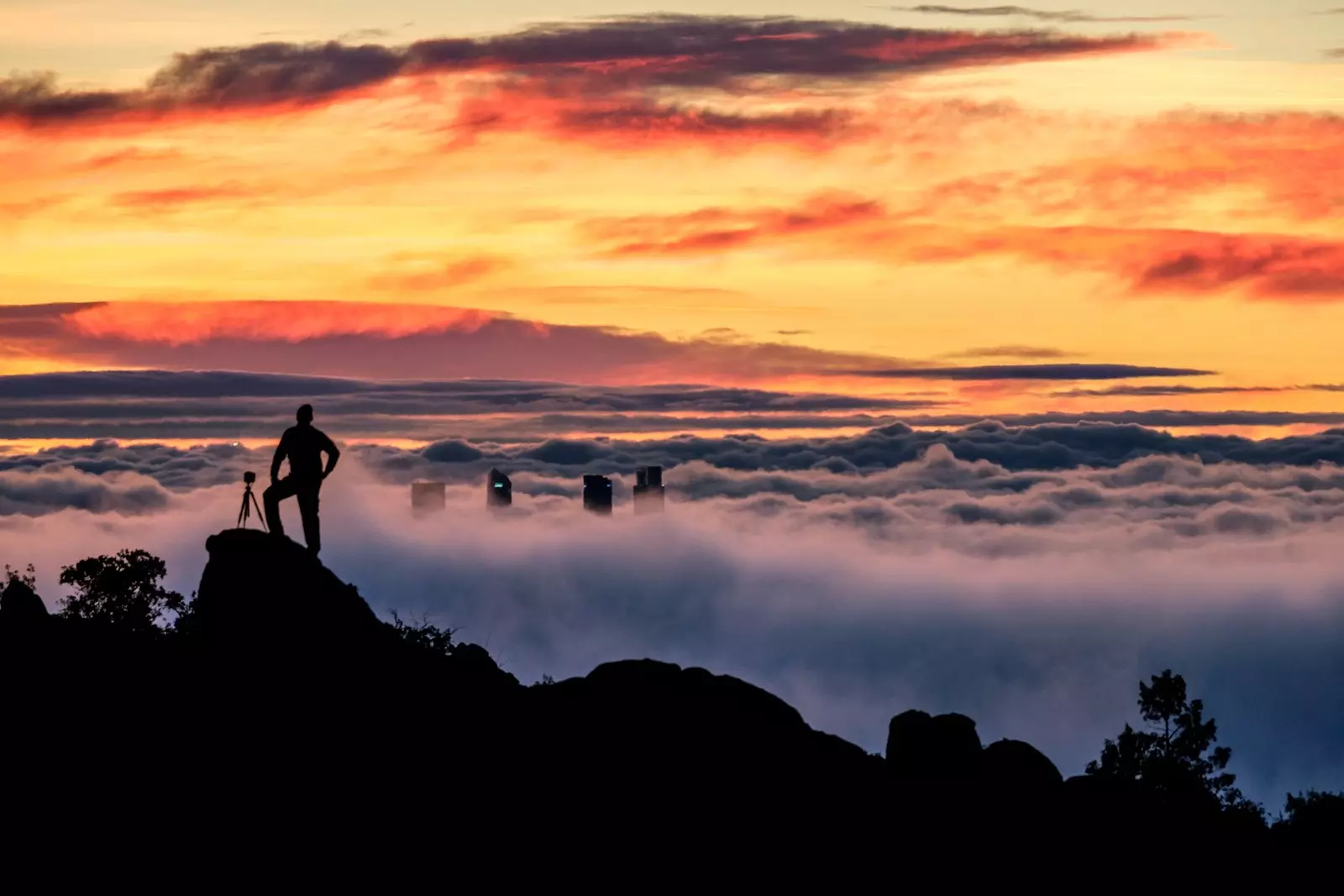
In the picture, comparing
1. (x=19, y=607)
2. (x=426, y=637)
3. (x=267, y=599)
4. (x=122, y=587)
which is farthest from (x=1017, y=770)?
(x=122, y=587)

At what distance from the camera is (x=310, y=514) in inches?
1663

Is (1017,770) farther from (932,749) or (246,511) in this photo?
(246,511)

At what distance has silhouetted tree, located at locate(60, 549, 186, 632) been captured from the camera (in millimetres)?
72688

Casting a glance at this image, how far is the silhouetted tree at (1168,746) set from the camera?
94.8m

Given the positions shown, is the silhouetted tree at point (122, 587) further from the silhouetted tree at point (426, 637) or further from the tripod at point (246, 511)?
the tripod at point (246, 511)

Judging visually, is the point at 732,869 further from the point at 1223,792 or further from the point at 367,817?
the point at 1223,792

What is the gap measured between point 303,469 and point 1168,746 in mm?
69141

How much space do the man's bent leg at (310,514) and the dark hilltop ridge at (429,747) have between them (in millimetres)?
352

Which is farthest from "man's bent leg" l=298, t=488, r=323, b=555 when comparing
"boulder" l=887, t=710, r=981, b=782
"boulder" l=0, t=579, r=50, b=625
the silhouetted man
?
"boulder" l=887, t=710, r=981, b=782

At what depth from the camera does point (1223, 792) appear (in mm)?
95688

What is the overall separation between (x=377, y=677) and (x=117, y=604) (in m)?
32.5

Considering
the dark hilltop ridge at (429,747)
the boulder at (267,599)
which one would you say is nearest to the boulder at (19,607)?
A: the dark hilltop ridge at (429,747)

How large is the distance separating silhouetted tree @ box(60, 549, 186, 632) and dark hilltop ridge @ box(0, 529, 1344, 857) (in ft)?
76.4

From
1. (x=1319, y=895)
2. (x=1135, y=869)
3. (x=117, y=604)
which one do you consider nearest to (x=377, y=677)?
(x=1135, y=869)
